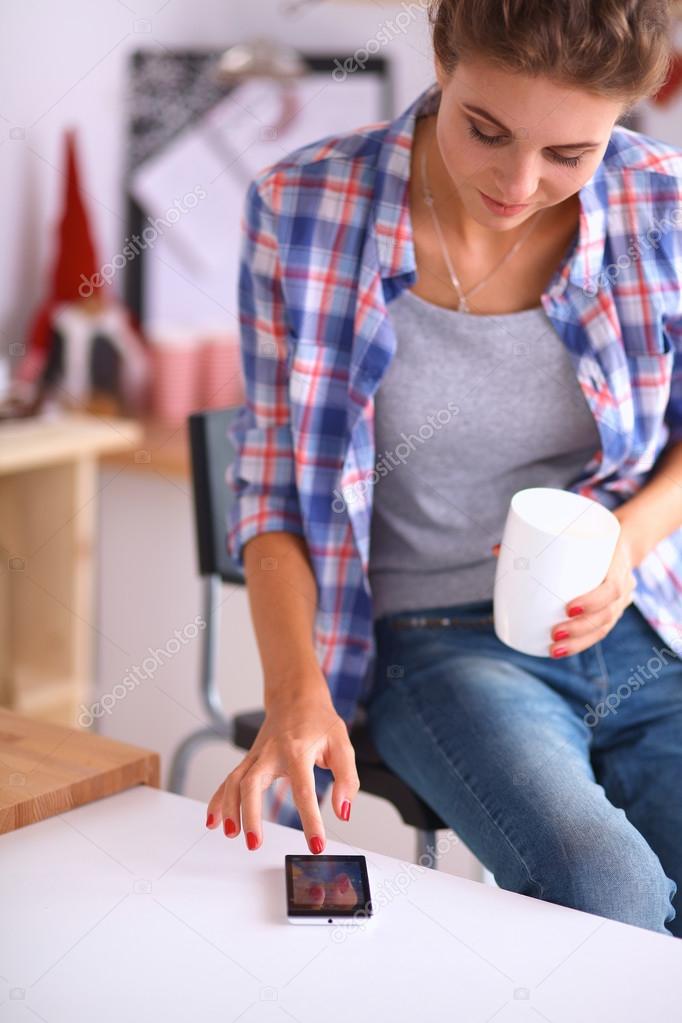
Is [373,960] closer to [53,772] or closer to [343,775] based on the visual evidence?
[343,775]

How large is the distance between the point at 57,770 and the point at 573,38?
2.11ft

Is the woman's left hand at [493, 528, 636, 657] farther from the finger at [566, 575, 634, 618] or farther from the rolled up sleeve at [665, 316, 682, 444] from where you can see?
the rolled up sleeve at [665, 316, 682, 444]

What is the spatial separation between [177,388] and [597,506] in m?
1.79

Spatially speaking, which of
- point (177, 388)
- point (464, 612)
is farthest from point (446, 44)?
point (177, 388)

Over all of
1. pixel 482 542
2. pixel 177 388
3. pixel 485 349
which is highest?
pixel 485 349

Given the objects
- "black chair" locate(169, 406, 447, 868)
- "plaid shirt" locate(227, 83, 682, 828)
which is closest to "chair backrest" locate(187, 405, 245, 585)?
"black chair" locate(169, 406, 447, 868)

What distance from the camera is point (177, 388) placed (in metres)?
2.63

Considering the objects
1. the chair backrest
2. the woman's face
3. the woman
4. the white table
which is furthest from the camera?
the chair backrest

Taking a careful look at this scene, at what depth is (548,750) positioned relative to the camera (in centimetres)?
96

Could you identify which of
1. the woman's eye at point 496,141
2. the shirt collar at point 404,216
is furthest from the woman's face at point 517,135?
the shirt collar at point 404,216
